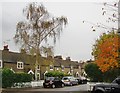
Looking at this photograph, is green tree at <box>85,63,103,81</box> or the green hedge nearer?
green tree at <box>85,63,103,81</box>

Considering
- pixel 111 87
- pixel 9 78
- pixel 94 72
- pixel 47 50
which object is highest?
pixel 47 50

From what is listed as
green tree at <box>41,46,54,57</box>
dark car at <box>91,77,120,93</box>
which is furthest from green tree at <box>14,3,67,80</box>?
dark car at <box>91,77,120,93</box>

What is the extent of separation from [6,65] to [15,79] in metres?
19.8

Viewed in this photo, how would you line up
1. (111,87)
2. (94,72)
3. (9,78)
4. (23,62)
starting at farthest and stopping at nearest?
(23,62) < (9,78) < (94,72) < (111,87)

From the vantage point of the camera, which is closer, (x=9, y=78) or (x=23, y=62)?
(x=9, y=78)

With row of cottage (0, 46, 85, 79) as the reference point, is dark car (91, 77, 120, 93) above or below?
below

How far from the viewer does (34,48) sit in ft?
163

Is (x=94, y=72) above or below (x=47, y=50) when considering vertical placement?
below

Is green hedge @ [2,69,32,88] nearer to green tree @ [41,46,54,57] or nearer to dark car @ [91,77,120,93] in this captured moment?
green tree @ [41,46,54,57]

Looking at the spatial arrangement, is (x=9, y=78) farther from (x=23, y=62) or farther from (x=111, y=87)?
(x=23, y=62)

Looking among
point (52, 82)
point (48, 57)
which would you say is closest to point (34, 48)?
point (48, 57)

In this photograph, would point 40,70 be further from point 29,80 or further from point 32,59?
point 29,80

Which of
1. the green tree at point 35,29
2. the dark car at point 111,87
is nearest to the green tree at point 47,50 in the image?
the green tree at point 35,29

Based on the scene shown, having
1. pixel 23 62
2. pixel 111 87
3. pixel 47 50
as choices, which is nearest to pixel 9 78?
pixel 47 50
